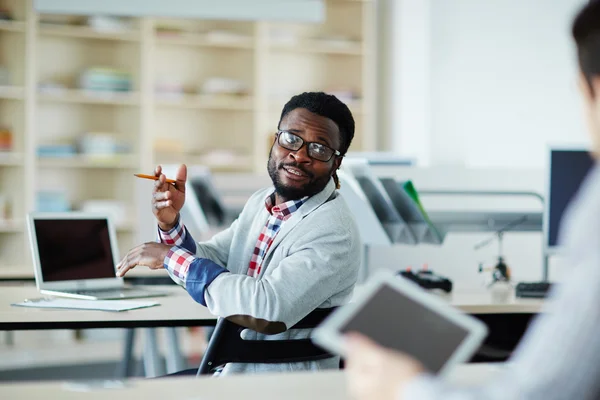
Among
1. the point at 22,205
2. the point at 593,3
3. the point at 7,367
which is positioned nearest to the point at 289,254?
the point at 593,3

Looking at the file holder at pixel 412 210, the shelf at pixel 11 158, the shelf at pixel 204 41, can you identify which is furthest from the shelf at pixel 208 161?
the file holder at pixel 412 210

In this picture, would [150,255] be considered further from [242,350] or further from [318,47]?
[318,47]

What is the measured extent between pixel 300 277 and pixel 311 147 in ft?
1.24

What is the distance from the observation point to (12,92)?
5531mm

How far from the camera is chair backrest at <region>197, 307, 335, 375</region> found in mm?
1982

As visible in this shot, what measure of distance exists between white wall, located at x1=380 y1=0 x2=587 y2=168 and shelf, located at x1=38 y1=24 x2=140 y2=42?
199 centimetres

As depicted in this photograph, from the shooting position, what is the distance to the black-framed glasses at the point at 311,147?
2168mm

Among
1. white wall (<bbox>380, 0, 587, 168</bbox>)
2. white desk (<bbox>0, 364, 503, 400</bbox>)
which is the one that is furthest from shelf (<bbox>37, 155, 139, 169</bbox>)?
white desk (<bbox>0, 364, 503, 400</bbox>)

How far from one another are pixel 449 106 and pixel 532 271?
8.43ft

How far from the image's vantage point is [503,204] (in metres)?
3.88

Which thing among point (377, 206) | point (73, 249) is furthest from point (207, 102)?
point (73, 249)

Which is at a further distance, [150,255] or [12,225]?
[12,225]

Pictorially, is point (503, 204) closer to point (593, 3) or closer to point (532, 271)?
point (532, 271)

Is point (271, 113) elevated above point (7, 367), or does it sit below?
above
